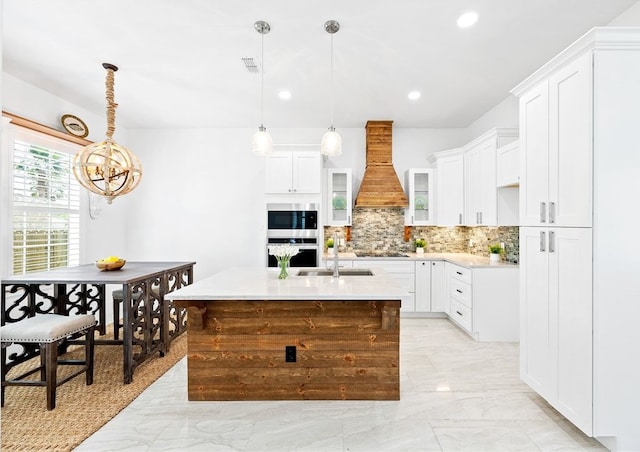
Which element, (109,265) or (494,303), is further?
(494,303)

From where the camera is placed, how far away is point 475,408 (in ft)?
9.18

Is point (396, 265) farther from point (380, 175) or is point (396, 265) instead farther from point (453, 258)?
point (380, 175)

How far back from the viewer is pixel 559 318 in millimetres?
2488

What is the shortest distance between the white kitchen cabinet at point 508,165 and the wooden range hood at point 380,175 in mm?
1432

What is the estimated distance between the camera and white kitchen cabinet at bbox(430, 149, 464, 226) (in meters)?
5.07

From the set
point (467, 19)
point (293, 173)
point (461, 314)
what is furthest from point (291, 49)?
point (461, 314)

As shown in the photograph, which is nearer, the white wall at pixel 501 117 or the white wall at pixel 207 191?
the white wall at pixel 501 117

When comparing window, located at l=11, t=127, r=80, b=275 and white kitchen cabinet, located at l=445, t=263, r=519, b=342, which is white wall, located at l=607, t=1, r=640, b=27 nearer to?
white kitchen cabinet, located at l=445, t=263, r=519, b=342

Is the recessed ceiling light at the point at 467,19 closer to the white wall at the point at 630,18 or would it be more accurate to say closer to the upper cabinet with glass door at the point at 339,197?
the white wall at the point at 630,18

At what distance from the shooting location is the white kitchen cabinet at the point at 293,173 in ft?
16.8

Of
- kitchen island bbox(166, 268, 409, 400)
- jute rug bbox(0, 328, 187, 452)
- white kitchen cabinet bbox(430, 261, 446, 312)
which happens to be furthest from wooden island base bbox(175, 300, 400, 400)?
white kitchen cabinet bbox(430, 261, 446, 312)

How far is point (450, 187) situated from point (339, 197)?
1.52 meters

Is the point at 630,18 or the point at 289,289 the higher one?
the point at 630,18

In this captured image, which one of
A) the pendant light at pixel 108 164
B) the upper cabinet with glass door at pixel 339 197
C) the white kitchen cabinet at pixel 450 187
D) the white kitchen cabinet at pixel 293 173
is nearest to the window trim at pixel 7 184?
the pendant light at pixel 108 164
